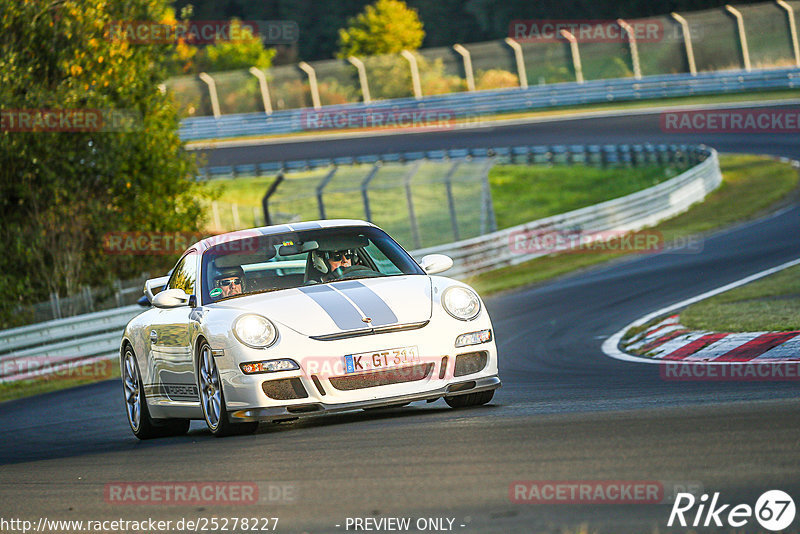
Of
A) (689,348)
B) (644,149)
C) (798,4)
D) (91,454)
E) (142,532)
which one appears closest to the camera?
(142,532)

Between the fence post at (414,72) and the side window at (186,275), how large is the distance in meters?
38.7

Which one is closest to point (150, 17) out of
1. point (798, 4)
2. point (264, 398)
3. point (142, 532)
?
point (264, 398)

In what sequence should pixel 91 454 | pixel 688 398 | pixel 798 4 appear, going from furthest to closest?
pixel 798 4
pixel 91 454
pixel 688 398

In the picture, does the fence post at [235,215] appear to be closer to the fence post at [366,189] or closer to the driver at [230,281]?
the fence post at [366,189]

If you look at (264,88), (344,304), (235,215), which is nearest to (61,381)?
(344,304)

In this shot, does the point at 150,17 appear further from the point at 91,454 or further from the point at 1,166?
the point at 91,454

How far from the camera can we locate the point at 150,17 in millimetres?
24844

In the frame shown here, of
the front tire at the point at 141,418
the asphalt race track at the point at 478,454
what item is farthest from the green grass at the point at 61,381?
the front tire at the point at 141,418

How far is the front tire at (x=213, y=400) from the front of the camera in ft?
26.2

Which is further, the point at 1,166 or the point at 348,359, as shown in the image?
the point at 1,166

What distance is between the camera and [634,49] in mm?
45094

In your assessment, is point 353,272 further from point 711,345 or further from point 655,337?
point 655,337

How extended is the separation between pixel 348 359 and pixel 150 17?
18763 mm

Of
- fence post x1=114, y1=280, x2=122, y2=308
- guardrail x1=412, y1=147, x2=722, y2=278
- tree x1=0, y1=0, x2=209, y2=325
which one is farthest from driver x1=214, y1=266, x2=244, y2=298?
fence post x1=114, y1=280, x2=122, y2=308
